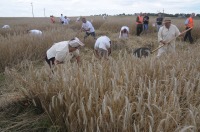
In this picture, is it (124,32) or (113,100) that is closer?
(113,100)

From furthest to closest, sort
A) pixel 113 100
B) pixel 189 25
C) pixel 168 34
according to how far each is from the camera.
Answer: pixel 189 25 < pixel 168 34 < pixel 113 100

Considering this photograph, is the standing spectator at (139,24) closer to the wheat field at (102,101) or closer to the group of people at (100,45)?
the group of people at (100,45)

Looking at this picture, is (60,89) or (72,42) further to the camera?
(72,42)

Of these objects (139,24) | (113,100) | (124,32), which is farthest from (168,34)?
(139,24)

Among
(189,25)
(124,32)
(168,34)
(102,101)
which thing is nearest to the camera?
(102,101)

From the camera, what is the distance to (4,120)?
247 cm

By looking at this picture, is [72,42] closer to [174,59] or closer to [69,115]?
[174,59]

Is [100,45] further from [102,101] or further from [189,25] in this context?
[189,25]

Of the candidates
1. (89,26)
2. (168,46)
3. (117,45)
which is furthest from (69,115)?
(89,26)

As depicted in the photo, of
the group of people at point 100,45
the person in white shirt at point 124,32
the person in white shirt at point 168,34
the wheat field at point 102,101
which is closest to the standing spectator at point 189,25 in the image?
the group of people at point 100,45

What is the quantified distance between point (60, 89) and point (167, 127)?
3.52ft

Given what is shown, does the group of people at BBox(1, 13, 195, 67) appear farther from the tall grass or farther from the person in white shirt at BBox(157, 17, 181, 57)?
the tall grass

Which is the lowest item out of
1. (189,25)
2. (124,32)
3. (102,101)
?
(102,101)

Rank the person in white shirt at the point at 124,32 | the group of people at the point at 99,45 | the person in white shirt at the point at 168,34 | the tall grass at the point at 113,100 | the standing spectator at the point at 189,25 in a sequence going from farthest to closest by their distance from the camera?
the standing spectator at the point at 189,25
the person in white shirt at the point at 124,32
the person in white shirt at the point at 168,34
the group of people at the point at 99,45
the tall grass at the point at 113,100
